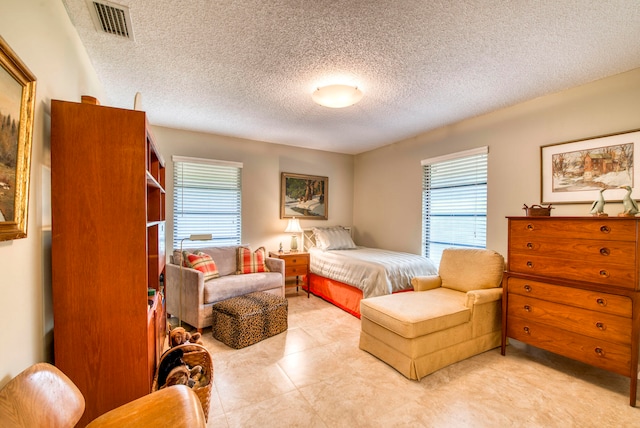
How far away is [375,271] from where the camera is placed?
329cm

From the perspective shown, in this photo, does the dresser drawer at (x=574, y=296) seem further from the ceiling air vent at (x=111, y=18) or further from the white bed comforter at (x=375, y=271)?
the ceiling air vent at (x=111, y=18)

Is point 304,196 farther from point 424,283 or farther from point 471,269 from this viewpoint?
point 471,269

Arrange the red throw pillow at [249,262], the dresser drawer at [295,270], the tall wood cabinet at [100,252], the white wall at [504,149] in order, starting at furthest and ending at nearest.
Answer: the dresser drawer at [295,270] < the red throw pillow at [249,262] < the white wall at [504,149] < the tall wood cabinet at [100,252]

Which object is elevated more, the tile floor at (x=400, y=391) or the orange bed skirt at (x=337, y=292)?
the orange bed skirt at (x=337, y=292)

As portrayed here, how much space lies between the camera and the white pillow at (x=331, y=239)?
4.67m

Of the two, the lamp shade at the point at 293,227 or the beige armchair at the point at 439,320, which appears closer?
the beige armchair at the point at 439,320

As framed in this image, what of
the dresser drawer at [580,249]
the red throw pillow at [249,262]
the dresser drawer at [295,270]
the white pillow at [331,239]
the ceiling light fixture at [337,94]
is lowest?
the dresser drawer at [295,270]

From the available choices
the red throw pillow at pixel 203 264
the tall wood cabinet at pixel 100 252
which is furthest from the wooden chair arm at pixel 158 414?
the red throw pillow at pixel 203 264

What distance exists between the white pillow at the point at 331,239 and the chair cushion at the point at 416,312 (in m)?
2.04

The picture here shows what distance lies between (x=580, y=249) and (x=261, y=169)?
4065 millimetres

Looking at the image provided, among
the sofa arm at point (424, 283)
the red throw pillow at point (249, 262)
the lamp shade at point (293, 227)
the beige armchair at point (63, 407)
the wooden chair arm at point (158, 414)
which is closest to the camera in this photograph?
the beige armchair at point (63, 407)

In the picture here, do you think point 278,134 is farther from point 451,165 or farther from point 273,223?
point 451,165

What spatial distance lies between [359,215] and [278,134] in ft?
7.46

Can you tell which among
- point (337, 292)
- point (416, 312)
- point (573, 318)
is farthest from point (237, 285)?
point (573, 318)
